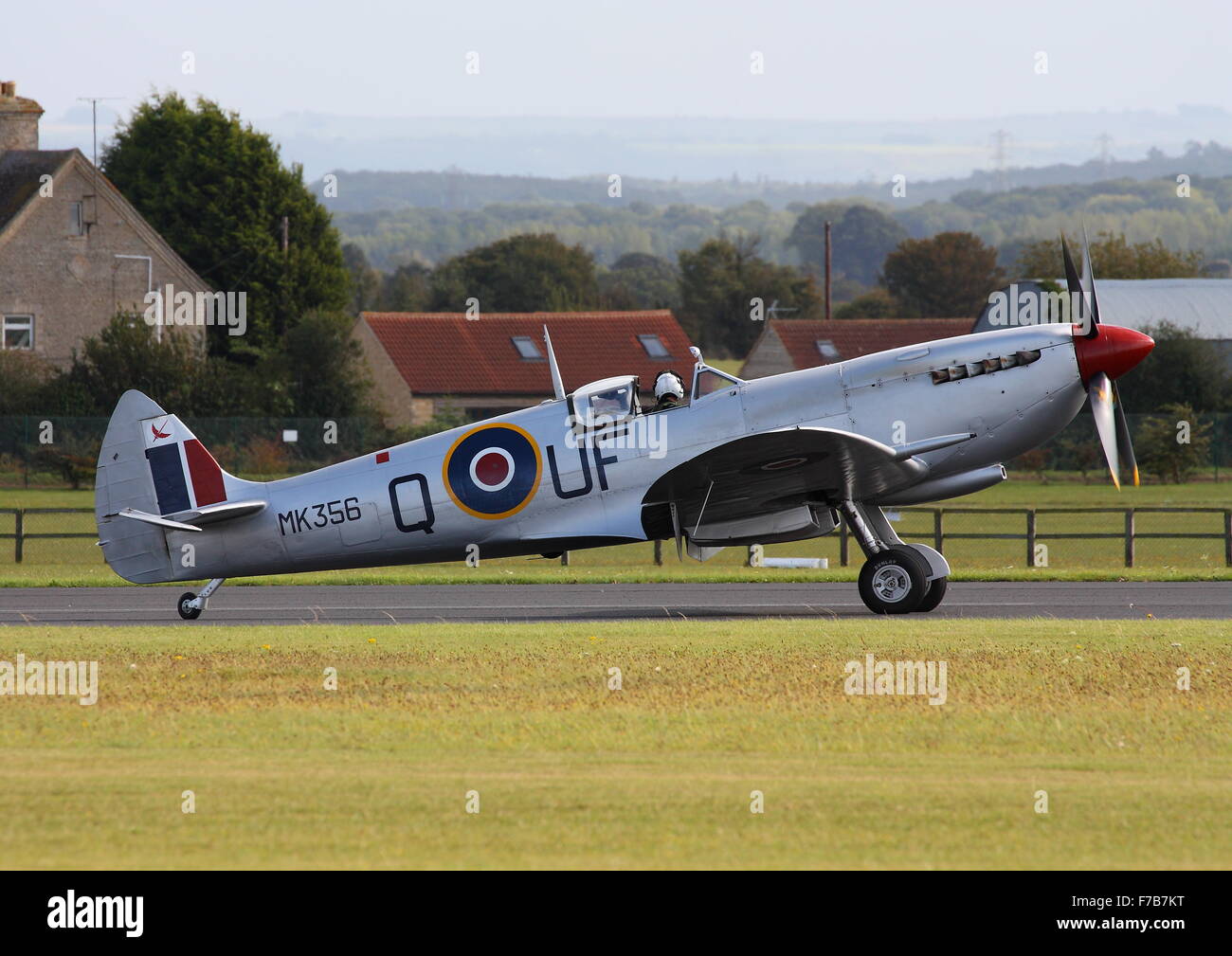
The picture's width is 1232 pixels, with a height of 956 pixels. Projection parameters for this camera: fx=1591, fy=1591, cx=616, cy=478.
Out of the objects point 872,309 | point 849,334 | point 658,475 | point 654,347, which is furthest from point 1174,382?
point 872,309

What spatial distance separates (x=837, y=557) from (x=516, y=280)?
3350 inches

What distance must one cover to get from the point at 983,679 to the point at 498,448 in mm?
6870

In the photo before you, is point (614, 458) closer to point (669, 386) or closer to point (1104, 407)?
point (669, 386)

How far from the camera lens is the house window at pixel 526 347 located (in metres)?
66.9

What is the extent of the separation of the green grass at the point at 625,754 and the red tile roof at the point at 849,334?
58566 mm

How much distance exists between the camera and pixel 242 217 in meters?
72.5

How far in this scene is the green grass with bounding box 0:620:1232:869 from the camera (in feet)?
24.8

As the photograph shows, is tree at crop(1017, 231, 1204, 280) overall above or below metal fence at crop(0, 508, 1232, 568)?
above

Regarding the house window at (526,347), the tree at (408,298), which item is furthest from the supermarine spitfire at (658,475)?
the tree at (408,298)

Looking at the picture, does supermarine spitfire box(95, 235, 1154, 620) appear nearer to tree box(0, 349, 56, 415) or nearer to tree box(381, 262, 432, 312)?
tree box(0, 349, 56, 415)

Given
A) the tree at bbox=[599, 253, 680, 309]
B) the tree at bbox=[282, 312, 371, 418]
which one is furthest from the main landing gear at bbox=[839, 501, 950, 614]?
the tree at bbox=[599, 253, 680, 309]

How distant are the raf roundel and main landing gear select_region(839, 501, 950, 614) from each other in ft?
11.3

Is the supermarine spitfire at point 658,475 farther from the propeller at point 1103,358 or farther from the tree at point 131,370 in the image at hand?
the tree at point 131,370
